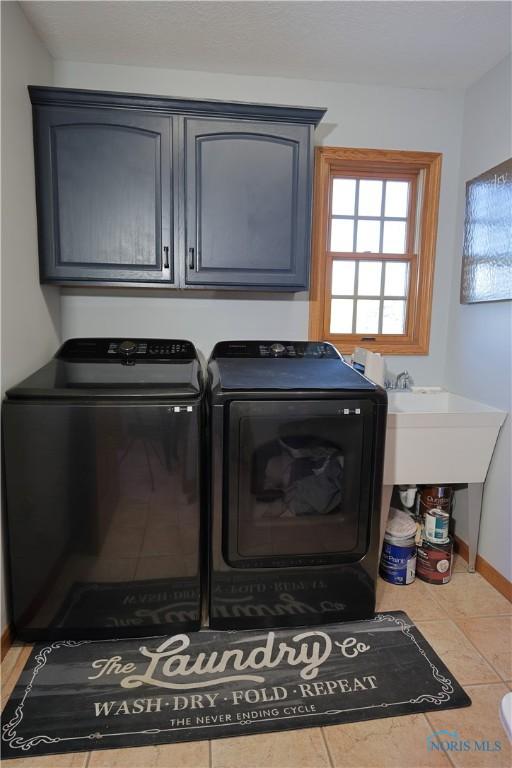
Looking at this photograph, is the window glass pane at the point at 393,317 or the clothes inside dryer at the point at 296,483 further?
the window glass pane at the point at 393,317

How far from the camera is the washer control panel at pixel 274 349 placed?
2424 mm

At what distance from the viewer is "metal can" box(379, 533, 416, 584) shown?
2318 mm

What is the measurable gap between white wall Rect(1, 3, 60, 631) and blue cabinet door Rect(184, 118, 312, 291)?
67 centimetres

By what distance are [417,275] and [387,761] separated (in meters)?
2.28

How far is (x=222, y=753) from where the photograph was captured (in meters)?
1.45

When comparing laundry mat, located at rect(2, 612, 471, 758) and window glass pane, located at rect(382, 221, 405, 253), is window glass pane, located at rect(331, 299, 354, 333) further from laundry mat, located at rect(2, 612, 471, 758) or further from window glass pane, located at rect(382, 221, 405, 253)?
laundry mat, located at rect(2, 612, 471, 758)

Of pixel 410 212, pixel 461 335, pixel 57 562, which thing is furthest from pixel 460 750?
pixel 410 212

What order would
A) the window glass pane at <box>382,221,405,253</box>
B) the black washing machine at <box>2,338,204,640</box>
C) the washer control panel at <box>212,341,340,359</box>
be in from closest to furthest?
the black washing machine at <box>2,338,204,640</box>
the washer control panel at <box>212,341,340,359</box>
the window glass pane at <box>382,221,405,253</box>

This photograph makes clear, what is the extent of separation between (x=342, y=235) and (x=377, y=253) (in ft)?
0.75

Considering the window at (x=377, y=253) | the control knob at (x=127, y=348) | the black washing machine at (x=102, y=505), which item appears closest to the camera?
the black washing machine at (x=102, y=505)

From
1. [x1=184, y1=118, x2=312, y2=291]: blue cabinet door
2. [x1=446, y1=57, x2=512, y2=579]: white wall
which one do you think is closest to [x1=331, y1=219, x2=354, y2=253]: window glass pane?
[x1=184, y1=118, x2=312, y2=291]: blue cabinet door

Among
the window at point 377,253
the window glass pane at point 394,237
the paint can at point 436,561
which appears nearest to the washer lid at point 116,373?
the window at point 377,253

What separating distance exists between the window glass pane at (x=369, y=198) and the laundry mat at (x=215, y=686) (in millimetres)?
2150

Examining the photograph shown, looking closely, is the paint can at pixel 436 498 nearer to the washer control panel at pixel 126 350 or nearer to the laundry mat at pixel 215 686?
the laundry mat at pixel 215 686
